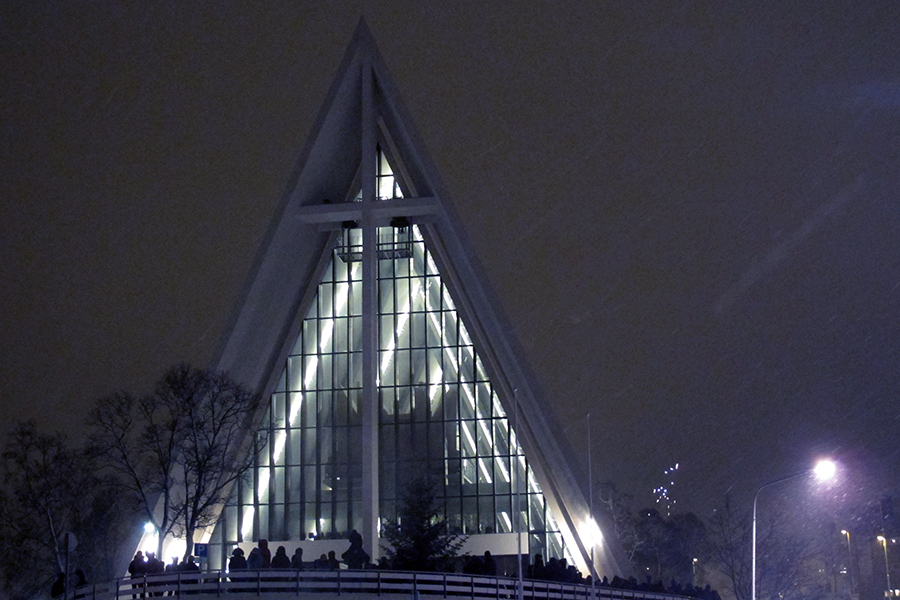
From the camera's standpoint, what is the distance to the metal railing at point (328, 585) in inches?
811

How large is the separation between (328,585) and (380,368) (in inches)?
848

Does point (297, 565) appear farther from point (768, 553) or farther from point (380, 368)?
point (768, 553)

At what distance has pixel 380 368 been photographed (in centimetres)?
4322

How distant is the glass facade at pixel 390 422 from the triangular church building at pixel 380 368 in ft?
0.17

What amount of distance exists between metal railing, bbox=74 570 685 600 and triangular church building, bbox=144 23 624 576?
45.0ft

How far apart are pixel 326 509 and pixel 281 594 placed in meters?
20.5

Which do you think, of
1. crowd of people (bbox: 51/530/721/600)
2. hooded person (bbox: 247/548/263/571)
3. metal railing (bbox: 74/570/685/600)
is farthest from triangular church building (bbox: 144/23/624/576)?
metal railing (bbox: 74/570/685/600)

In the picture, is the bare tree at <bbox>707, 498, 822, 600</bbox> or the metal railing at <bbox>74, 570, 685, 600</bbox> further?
the bare tree at <bbox>707, 498, 822, 600</bbox>

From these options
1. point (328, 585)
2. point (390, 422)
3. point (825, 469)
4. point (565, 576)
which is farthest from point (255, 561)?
point (390, 422)

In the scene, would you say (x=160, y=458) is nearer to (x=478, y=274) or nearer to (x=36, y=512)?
(x=36, y=512)

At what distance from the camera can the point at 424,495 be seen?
2981 cm

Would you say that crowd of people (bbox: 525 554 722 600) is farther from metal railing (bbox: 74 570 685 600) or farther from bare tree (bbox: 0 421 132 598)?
bare tree (bbox: 0 421 132 598)

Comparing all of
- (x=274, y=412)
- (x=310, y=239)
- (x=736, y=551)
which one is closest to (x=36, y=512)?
(x=274, y=412)

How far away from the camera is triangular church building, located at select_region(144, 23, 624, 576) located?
126 feet
